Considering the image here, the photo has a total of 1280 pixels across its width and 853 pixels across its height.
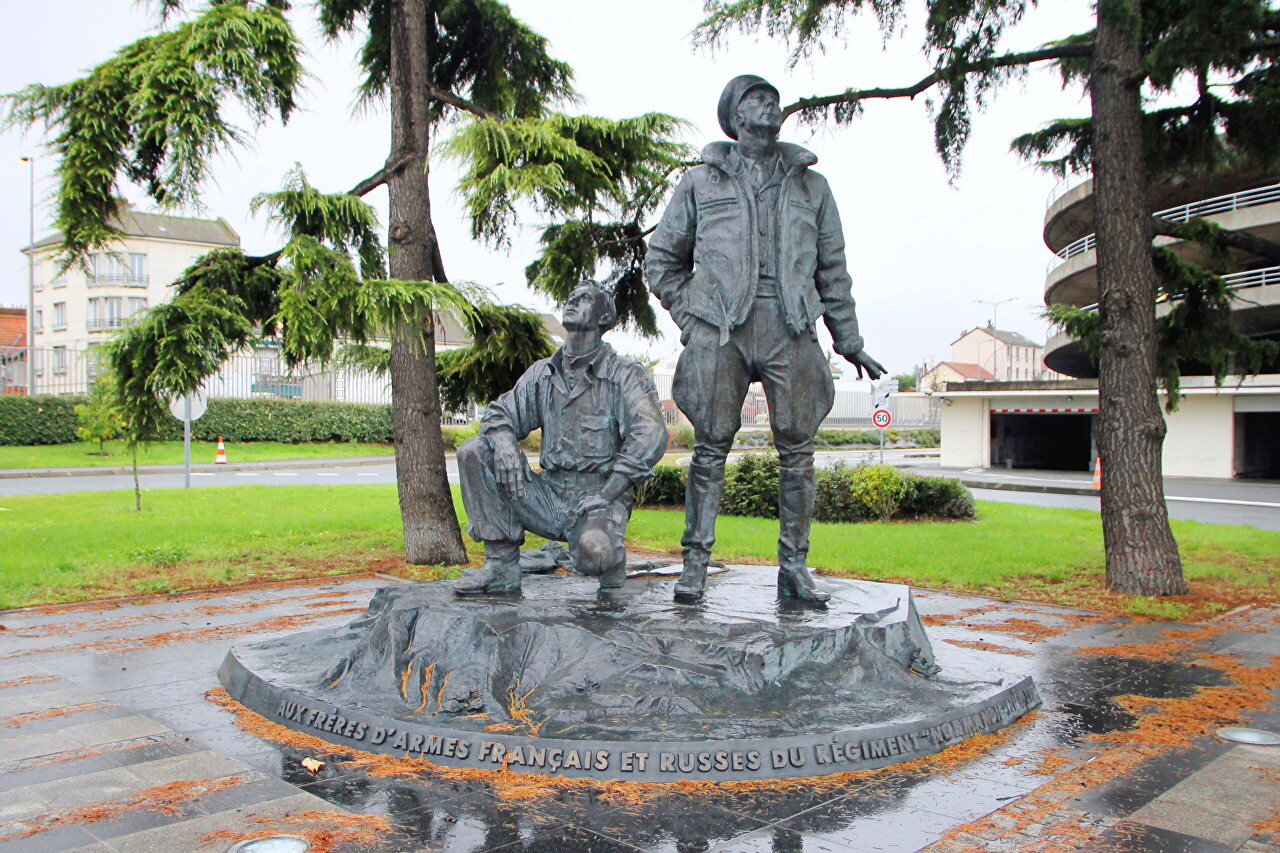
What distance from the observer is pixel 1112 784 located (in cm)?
355

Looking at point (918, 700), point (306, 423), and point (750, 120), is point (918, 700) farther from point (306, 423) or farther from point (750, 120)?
point (306, 423)

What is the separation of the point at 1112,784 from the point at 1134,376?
A: 5.06 m

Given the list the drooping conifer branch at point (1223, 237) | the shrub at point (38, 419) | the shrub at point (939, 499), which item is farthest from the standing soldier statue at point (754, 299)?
the shrub at point (38, 419)

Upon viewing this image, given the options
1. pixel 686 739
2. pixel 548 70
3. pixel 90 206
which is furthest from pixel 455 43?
pixel 686 739

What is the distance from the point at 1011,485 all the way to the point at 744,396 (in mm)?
19267

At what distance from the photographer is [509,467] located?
15.6ft

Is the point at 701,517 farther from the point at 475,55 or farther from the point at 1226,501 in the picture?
the point at 1226,501

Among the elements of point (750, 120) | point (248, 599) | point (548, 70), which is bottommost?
point (248, 599)

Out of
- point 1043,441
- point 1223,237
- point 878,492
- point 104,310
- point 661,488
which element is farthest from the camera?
point 104,310

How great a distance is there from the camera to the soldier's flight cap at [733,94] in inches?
190

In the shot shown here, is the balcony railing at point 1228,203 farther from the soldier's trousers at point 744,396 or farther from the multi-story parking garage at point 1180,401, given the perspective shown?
the soldier's trousers at point 744,396

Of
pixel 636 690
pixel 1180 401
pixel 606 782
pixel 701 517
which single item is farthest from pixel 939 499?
pixel 1180 401

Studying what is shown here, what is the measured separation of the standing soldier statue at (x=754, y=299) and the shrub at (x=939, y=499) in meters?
9.31

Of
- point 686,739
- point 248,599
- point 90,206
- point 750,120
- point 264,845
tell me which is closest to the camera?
point 264,845
